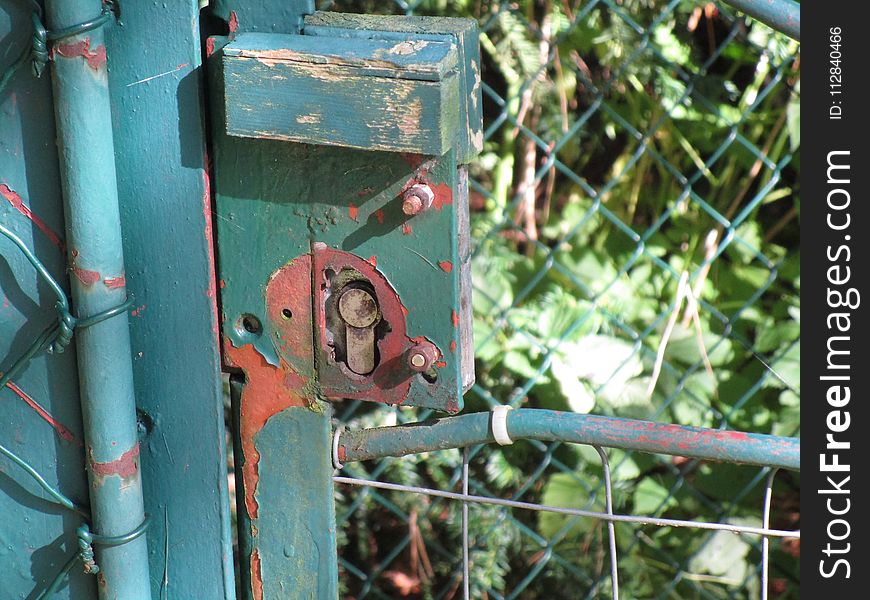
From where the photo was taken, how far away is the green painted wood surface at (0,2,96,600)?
3.25 ft

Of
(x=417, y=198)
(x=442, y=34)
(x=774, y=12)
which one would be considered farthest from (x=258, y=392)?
(x=774, y=12)

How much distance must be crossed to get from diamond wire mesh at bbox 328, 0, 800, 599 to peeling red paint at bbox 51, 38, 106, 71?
1.06 meters

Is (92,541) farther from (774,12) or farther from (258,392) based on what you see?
(774,12)

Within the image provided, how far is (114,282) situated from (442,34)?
393 millimetres

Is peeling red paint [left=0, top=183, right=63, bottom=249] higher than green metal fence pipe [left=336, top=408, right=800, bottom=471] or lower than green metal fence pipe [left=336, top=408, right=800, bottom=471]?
higher

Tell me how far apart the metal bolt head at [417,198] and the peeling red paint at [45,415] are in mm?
433

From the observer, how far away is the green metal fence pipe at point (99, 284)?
955mm

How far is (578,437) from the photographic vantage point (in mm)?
1161

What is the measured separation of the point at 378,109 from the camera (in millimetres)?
929

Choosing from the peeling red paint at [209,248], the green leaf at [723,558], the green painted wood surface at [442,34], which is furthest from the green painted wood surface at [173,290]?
the green leaf at [723,558]

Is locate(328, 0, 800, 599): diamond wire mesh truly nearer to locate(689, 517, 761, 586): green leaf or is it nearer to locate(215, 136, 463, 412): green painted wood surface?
locate(689, 517, 761, 586): green leaf

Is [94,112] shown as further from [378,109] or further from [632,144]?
[632,144]

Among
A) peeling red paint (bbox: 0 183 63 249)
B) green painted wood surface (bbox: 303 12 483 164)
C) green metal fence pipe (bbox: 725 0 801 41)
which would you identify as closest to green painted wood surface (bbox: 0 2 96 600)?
peeling red paint (bbox: 0 183 63 249)

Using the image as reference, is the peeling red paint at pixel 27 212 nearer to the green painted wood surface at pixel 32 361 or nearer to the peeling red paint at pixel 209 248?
the green painted wood surface at pixel 32 361
